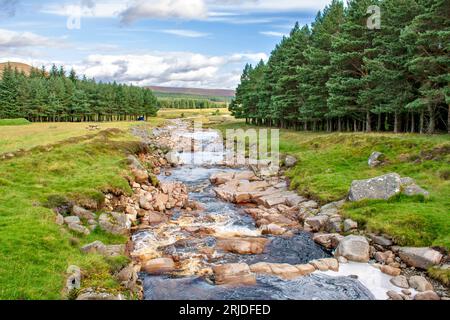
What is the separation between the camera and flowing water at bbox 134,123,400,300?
13.5 m

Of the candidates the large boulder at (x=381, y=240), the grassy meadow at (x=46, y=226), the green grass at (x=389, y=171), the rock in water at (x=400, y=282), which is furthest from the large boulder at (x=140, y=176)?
the rock in water at (x=400, y=282)

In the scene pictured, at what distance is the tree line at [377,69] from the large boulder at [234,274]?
75.7ft

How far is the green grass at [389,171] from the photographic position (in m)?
17.2

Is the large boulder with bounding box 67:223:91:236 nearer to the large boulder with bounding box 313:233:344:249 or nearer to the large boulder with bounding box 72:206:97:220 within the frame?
the large boulder with bounding box 72:206:97:220

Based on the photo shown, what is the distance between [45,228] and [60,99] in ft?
325

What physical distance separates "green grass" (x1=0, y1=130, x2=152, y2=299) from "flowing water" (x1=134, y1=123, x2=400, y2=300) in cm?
205

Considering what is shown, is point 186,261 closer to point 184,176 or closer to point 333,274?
point 333,274

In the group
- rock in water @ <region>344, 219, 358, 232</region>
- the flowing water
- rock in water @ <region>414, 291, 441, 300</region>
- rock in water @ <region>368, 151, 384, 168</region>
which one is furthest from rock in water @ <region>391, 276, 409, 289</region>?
rock in water @ <region>368, 151, 384, 168</region>

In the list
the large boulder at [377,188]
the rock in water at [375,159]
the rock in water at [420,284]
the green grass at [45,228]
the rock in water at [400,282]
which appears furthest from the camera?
the rock in water at [375,159]

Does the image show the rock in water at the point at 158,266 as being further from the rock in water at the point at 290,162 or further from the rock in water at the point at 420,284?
the rock in water at the point at 290,162

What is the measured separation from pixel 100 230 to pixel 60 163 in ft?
38.6

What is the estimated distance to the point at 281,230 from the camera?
793 inches

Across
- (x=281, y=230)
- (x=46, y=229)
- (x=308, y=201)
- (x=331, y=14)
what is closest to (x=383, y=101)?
(x=331, y=14)

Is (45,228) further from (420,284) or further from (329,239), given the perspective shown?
(420,284)
